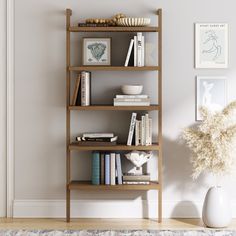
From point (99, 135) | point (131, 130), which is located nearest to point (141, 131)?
point (131, 130)

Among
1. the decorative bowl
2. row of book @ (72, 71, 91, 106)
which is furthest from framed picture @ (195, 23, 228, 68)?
row of book @ (72, 71, 91, 106)

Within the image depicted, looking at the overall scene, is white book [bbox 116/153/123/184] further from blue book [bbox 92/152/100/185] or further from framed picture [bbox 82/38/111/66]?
framed picture [bbox 82/38/111/66]

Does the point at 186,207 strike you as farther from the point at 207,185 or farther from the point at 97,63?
the point at 97,63

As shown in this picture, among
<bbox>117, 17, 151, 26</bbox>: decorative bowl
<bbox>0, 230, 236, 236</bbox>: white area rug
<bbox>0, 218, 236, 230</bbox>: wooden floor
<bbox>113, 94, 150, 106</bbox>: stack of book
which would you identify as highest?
<bbox>117, 17, 151, 26</bbox>: decorative bowl

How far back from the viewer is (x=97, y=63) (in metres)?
4.23

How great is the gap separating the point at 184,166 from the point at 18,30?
1844 mm

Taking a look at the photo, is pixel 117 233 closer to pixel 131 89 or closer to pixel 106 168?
pixel 106 168

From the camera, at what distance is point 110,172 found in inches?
163

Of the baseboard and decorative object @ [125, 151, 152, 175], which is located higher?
decorative object @ [125, 151, 152, 175]

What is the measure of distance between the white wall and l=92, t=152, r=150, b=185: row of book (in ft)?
0.69

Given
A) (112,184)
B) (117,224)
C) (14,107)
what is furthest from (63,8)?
(117,224)

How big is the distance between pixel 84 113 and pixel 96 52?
1.75 feet

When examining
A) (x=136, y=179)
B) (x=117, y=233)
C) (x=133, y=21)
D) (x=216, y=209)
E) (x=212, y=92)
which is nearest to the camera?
(x=117, y=233)

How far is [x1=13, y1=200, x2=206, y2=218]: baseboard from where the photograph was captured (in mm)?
4324
